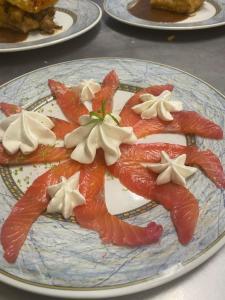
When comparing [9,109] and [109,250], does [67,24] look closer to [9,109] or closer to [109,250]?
[9,109]

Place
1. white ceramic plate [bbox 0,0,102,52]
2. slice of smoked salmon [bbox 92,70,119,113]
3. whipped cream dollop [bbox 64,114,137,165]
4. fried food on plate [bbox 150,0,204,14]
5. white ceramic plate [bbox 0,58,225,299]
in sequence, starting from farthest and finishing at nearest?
fried food on plate [bbox 150,0,204,14]
white ceramic plate [bbox 0,0,102,52]
slice of smoked salmon [bbox 92,70,119,113]
whipped cream dollop [bbox 64,114,137,165]
white ceramic plate [bbox 0,58,225,299]

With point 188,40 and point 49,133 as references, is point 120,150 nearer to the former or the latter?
point 49,133

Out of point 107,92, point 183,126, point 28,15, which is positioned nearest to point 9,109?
point 107,92

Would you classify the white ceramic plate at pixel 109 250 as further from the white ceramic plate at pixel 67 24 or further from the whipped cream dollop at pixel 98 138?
the white ceramic plate at pixel 67 24

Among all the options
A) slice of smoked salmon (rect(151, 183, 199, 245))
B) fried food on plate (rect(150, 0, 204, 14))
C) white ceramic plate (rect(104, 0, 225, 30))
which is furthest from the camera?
fried food on plate (rect(150, 0, 204, 14))

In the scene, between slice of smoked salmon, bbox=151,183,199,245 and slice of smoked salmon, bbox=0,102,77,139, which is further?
slice of smoked salmon, bbox=0,102,77,139

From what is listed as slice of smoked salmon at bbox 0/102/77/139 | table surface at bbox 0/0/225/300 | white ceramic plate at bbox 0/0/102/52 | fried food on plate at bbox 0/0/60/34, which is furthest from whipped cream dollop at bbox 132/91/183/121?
fried food on plate at bbox 0/0/60/34

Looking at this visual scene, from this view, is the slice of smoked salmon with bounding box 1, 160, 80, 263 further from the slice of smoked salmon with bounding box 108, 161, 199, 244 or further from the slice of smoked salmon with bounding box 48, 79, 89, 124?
the slice of smoked salmon with bounding box 48, 79, 89, 124
